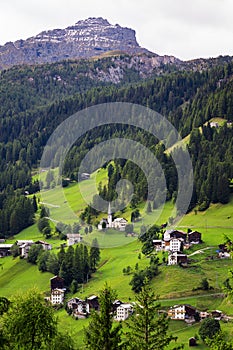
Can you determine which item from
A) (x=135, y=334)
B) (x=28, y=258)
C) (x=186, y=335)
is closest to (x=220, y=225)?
(x=28, y=258)

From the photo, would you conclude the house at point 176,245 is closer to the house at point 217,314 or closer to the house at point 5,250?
the house at point 217,314

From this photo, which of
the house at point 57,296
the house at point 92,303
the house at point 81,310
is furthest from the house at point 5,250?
the house at point 92,303

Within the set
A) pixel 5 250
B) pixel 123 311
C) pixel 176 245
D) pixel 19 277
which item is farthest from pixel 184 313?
pixel 5 250

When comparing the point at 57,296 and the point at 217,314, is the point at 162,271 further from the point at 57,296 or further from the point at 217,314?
the point at 217,314

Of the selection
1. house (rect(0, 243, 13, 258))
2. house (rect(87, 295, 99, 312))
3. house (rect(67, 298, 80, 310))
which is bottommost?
house (rect(0, 243, 13, 258))

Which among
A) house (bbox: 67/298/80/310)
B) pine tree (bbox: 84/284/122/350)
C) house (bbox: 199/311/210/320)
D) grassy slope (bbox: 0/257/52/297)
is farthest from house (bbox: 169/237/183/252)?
pine tree (bbox: 84/284/122/350)

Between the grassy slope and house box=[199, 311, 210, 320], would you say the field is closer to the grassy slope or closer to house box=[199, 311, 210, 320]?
the grassy slope
